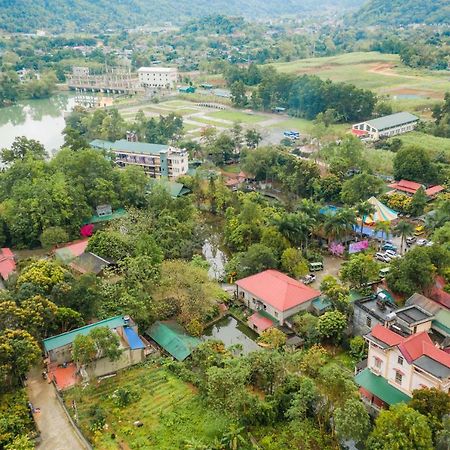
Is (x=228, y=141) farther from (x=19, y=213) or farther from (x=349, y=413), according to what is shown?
(x=349, y=413)

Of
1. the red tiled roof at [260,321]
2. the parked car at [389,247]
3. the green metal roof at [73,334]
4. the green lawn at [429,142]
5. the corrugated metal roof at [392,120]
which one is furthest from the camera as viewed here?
the corrugated metal roof at [392,120]

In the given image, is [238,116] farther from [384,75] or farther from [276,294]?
[276,294]

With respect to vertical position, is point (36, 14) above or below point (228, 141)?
above

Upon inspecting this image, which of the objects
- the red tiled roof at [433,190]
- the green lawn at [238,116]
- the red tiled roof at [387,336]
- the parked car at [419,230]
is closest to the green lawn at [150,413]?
the red tiled roof at [387,336]

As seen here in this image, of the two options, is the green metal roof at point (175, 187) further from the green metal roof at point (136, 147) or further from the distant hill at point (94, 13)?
the distant hill at point (94, 13)

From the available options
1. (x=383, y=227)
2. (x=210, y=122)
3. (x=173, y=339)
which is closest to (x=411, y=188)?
(x=383, y=227)

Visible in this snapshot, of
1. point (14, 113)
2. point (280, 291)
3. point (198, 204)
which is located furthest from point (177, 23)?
point (280, 291)
